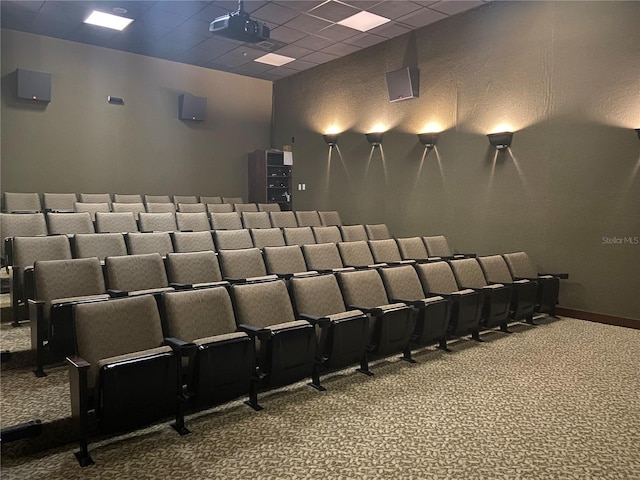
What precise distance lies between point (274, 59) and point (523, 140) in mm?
4227

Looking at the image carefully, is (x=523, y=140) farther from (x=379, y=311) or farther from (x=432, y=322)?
(x=379, y=311)

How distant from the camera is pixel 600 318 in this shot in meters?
4.48

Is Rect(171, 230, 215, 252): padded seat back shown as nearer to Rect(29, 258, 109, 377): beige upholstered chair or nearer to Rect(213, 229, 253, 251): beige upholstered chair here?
Rect(213, 229, 253, 251): beige upholstered chair

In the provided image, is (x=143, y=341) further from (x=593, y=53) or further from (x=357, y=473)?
(x=593, y=53)

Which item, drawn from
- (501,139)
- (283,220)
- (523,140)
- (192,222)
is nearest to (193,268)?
(192,222)

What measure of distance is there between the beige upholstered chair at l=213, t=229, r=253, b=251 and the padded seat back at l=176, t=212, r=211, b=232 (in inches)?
28.6

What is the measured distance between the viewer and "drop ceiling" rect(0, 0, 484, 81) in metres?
5.48

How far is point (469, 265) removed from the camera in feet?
13.7

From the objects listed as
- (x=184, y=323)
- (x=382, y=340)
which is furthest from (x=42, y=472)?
(x=382, y=340)

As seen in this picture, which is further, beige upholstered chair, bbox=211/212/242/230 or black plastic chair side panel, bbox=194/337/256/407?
beige upholstered chair, bbox=211/212/242/230

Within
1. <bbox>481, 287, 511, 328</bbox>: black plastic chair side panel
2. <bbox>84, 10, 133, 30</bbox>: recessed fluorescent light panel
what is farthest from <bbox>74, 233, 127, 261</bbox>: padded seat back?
<bbox>84, 10, 133, 30</bbox>: recessed fluorescent light panel

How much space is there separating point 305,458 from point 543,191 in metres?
4.09

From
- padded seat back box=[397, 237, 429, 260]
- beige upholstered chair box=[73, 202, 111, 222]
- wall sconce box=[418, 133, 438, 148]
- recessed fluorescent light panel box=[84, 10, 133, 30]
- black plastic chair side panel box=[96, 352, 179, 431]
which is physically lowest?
black plastic chair side panel box=[96, 352, 179, 431]

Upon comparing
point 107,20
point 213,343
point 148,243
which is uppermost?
point 107,20
